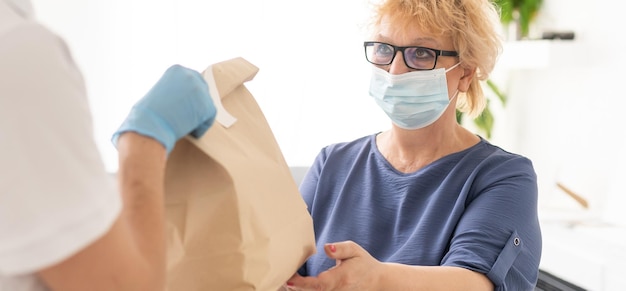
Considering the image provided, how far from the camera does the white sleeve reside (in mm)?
629

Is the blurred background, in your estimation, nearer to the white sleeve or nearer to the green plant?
the green plant

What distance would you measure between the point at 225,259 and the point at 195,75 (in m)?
0.28

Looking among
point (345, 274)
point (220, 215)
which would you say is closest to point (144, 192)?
point (220, 215)

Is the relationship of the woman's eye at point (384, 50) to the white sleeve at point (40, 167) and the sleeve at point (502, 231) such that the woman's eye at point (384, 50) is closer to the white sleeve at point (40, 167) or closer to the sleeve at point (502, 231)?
the sleeve at point (502, 231)

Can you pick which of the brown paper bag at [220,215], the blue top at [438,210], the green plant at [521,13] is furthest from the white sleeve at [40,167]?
the green plant at [521,13]

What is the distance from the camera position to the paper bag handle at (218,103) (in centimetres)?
108

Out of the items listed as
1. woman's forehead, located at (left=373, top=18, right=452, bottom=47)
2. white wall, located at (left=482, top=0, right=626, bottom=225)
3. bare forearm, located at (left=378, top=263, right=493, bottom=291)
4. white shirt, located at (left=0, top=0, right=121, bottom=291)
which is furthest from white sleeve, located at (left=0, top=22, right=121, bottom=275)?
white wall, located at (left=482, top=0, right=626, bottom=225)

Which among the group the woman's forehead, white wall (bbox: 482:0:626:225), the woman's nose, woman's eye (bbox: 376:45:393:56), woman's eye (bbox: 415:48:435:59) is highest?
the woman's forehead

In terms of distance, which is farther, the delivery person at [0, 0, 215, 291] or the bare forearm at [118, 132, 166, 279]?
the bare forearm at [118, 132, 166, 279]

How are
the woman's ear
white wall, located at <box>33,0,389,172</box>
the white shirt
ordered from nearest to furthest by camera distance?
the white shirt < the woman's ear < white wall, located at <box>33,0,389,172</box>

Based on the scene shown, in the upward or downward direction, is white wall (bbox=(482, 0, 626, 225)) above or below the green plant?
below

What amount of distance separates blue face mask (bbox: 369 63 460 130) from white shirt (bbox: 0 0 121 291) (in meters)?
1.09

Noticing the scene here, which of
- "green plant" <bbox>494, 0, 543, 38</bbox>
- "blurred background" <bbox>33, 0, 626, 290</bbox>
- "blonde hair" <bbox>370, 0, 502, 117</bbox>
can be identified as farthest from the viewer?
"green plant" <bbox>494, 0, 543, 38</bbox>

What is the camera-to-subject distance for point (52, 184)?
2.09ft
